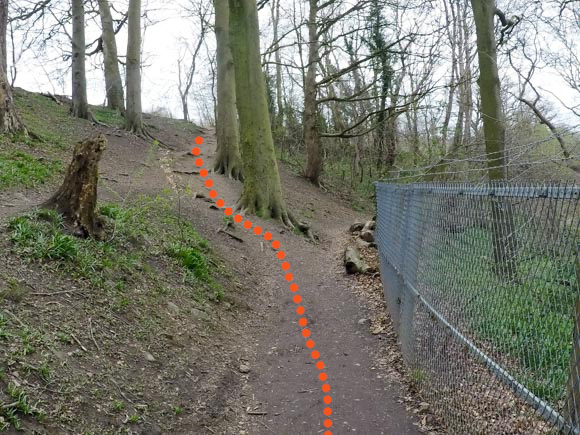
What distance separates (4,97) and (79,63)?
281 inches

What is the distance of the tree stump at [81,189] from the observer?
525 cm

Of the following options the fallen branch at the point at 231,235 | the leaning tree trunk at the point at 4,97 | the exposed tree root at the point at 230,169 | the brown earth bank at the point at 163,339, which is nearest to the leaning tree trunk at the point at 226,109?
the exposed tree root at the point at 230,169

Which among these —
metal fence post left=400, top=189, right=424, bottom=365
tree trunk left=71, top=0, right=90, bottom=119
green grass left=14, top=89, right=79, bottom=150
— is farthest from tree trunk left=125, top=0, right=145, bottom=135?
metal fence post left=400, top=189, right=424, bottom=365

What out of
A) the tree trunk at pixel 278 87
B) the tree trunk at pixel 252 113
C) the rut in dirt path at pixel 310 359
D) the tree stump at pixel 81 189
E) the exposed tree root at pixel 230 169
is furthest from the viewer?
the tree trunk at pixel 278 87

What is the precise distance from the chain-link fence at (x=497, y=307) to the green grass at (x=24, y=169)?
18.8 feet

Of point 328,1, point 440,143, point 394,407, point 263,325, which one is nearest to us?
point 394,407

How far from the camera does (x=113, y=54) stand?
19.3m

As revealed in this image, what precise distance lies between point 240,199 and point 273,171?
971 millimetres

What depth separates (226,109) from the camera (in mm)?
13734

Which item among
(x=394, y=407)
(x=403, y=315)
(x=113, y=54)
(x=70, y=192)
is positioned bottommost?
(x=394, y=407)

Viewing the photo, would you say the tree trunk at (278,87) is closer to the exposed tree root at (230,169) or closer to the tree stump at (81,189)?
the exposed tree root at (230,169)

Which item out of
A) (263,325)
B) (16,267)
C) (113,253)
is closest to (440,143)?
(263,325)

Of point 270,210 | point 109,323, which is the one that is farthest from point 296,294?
point 109,323

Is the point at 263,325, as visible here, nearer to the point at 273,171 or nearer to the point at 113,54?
the point at 273,171
